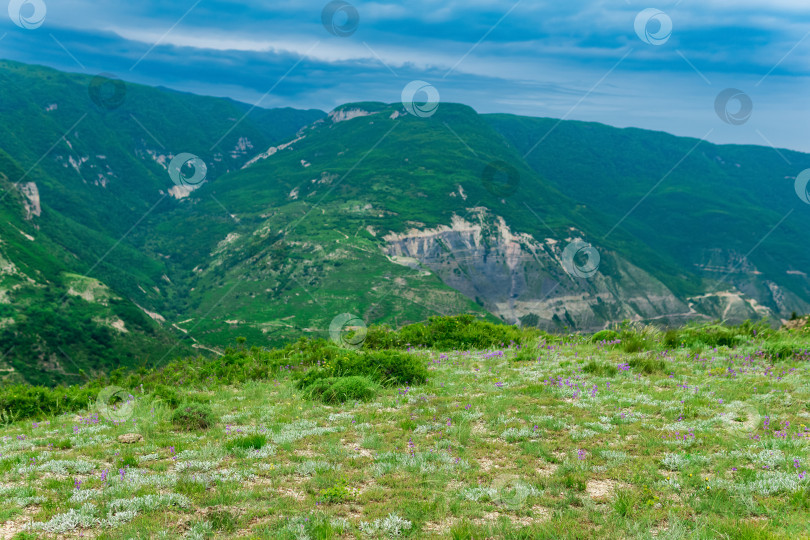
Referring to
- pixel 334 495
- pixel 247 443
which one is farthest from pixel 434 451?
pixel 247 443

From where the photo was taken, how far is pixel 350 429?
11.6 m

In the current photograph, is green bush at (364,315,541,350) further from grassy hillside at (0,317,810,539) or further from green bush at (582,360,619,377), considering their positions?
green bush at (582,360,619,377)

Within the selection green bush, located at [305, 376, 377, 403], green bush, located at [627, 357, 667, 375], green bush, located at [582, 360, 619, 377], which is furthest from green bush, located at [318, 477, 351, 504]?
green bush, located at [627, 357, 667, 375]

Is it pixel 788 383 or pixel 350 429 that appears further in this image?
pixel 788 383

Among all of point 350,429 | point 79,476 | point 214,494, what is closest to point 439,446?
point 350,429

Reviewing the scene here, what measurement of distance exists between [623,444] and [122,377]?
1899 centimetres

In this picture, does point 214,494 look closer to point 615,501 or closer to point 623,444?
point 615,501

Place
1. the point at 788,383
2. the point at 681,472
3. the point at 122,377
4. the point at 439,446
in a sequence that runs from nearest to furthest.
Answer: the point at 681,472 < the point at 439,446 < the point at 788,383 < the point at 122,377

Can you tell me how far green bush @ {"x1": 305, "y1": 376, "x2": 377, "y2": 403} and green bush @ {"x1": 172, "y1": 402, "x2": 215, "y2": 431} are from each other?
2.83 metres

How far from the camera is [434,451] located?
9.87 metres

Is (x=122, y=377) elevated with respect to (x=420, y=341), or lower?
elevated

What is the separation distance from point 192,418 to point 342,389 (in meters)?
3.89

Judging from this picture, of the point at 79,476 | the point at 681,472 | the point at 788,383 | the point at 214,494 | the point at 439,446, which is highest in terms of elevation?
the point at 79,476

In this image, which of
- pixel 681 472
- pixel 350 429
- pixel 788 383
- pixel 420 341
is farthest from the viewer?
pixel 420 341
